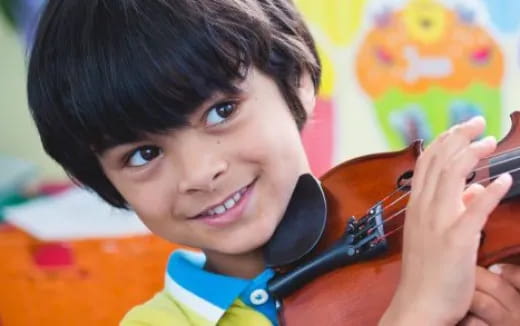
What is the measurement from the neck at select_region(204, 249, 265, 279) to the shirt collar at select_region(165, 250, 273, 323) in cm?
2

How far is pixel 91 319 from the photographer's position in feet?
5.96

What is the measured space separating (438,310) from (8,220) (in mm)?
1493

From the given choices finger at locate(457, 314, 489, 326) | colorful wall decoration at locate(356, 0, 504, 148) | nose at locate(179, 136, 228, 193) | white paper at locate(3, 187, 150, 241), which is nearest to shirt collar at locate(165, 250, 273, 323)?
nose at locate(179, 136, 228, 193)

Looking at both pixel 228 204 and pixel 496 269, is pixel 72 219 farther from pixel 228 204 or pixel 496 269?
pixel 496 269

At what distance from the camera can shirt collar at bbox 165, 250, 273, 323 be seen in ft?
2.54

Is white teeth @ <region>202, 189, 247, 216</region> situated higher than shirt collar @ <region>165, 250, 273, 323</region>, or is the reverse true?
white teeth @ <region>202, 189, 247, 216</region>

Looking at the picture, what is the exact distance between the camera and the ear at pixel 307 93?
85 centimetres

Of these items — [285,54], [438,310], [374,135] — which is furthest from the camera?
[374,135]

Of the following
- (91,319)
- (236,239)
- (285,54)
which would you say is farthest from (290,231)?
(91,319)

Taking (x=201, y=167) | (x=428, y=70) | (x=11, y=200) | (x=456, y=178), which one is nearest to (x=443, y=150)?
(x=456, y=178)

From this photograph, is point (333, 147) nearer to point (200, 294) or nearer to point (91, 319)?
point (91, 319)

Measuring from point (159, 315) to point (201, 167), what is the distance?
0.19 metres

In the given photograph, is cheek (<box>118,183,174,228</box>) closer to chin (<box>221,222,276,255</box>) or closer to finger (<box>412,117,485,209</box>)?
chin (<box>221,222,276,255</box>)

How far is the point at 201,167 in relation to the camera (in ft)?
2.33
